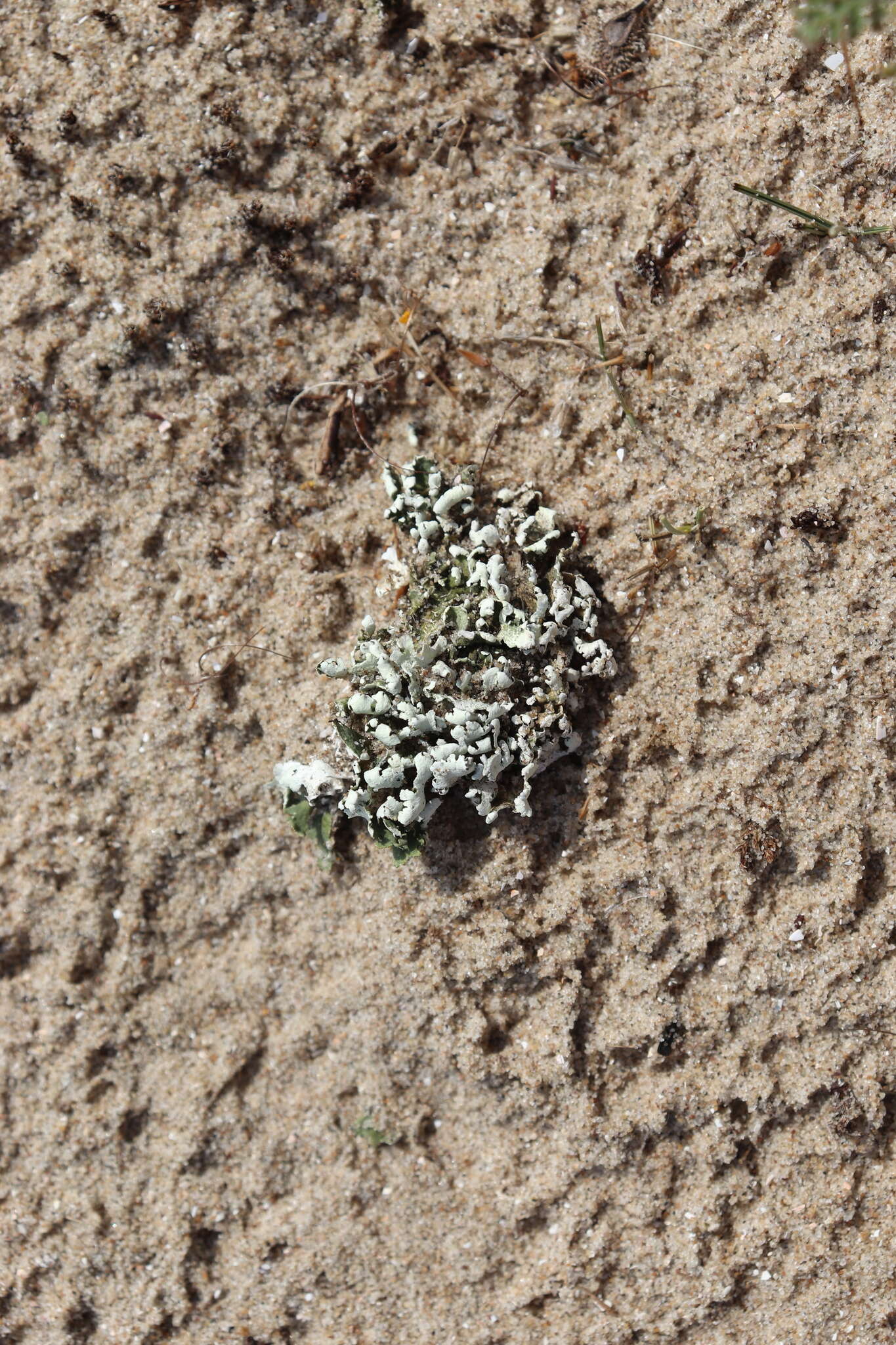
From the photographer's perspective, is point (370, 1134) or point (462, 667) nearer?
point (462, 667)

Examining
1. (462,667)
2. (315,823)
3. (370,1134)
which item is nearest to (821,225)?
(462,667)

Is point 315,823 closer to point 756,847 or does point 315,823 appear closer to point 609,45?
point 756,847

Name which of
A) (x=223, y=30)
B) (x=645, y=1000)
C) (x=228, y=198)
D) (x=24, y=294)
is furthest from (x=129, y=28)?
(x=645, y=1000)

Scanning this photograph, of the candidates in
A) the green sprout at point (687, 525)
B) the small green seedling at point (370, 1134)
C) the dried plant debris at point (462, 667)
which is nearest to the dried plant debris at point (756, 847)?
the dried plant debris at point (462, 667)

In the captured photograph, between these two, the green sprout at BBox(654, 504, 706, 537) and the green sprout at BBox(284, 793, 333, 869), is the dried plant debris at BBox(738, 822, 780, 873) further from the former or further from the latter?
the green sprout at BBox(284, 793, 333, 869)

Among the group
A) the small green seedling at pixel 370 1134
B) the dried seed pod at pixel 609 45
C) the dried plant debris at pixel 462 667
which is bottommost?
the small green seedling at pixel 370 1134

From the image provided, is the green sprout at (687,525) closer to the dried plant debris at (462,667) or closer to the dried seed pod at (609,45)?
the dried plant debris at (462,667)

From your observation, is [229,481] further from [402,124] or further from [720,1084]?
[720,1084]
